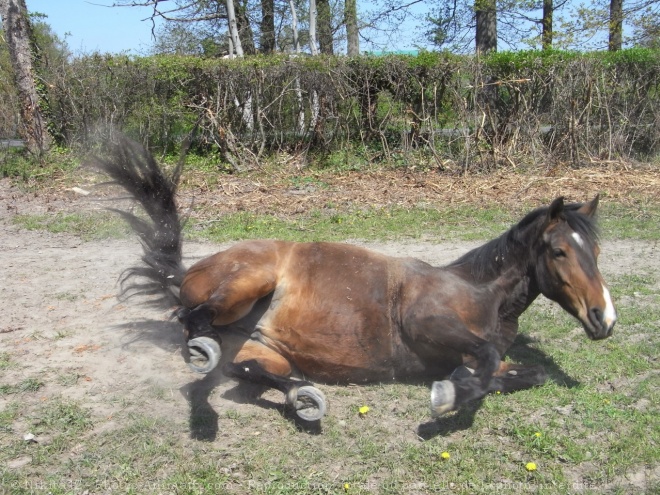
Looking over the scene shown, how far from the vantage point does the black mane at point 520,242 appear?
13.6 ft

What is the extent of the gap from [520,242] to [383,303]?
1100 mm

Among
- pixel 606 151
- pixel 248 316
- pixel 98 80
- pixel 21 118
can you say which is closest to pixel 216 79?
pixel 98 80

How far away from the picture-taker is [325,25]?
82.2 ft

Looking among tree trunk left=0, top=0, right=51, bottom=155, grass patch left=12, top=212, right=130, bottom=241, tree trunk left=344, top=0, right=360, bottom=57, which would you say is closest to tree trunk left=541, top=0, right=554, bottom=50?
tree trunk left=344, top=0, right=360, bottom=57

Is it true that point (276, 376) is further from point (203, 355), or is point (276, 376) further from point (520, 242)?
point (520, 242)

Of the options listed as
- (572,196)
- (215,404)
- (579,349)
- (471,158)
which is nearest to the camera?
(215,404)

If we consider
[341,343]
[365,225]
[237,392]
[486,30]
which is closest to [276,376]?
[237,392]

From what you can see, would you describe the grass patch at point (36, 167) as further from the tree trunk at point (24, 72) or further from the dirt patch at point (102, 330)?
the dirt patch at point (102, 330)

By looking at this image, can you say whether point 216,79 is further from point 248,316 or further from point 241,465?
point 241,465

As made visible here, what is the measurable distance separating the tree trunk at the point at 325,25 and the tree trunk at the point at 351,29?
4.27 ft

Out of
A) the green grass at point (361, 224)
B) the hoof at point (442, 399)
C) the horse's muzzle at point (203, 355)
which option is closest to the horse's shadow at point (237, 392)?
the hoof at point (442, 399)

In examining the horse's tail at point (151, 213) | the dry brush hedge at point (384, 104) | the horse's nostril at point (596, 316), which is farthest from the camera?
the dry brush hedge at point (384, 104)

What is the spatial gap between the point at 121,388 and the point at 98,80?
11074 mm

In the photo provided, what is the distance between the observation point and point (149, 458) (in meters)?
3.40
